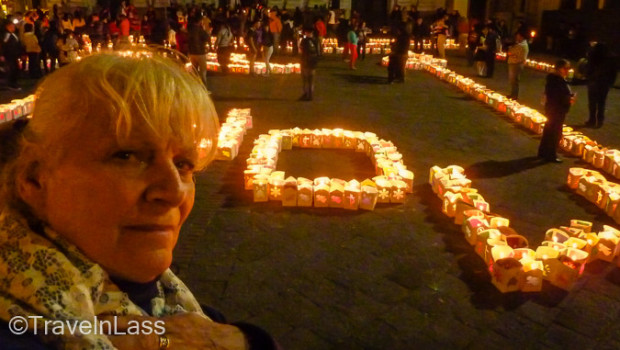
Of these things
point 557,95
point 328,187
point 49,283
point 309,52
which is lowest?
point 328,187

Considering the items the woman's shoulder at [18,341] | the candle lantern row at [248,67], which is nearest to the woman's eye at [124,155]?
the woman's shoulder at [18,341]

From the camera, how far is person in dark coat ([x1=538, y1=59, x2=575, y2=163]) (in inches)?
307

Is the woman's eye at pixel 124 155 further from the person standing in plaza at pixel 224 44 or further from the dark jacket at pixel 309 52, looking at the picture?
the person standing in plaza at pixel 224 44

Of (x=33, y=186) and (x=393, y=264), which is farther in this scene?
(x=393, y=264)

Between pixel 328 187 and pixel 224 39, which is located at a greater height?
pixel 224 39

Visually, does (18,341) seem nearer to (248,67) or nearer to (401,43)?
(401,43)

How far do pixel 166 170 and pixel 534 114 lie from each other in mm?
10554

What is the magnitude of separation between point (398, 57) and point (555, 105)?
812cm

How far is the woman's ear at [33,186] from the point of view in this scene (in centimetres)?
115

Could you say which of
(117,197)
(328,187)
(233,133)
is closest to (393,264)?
(328,187)

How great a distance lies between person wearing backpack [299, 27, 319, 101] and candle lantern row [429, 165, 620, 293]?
22.9 ft

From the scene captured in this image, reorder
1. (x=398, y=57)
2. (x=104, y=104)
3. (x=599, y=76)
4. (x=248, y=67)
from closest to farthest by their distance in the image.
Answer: (x=104, y=104) < (x=599, y=76) < (x=398, y=57) < (x=248, y=67)

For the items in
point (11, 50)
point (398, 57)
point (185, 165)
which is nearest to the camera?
point (185, 165)

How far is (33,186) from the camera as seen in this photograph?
1.16 metres
